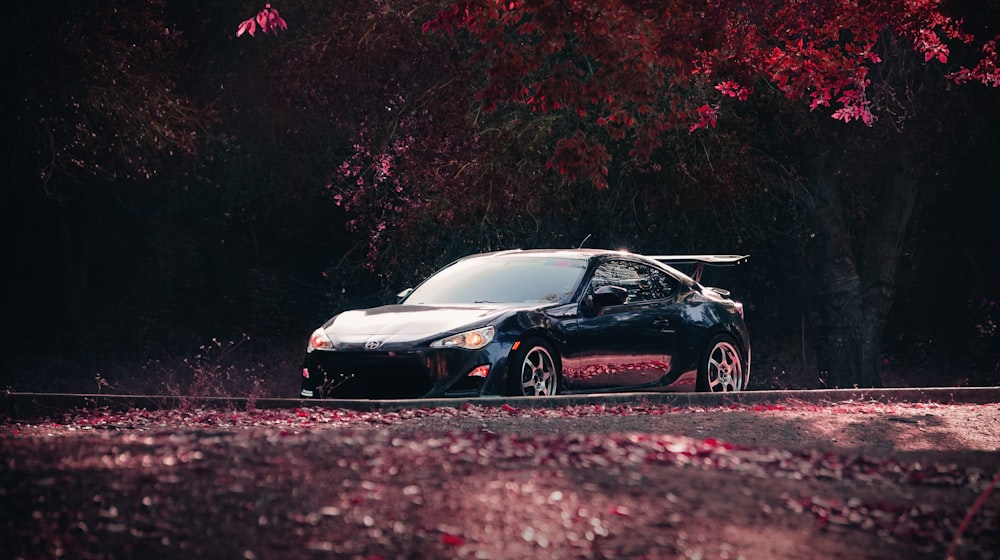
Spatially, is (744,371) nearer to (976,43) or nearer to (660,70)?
(660,70)

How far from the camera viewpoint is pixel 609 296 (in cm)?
1385

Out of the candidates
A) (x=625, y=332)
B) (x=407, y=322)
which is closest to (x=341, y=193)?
(x=625, y=332)

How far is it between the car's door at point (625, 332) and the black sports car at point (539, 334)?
13 mm

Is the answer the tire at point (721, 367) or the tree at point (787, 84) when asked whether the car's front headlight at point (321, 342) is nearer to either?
the tire at point (721, 367)

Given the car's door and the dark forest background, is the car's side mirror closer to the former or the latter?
the car's door

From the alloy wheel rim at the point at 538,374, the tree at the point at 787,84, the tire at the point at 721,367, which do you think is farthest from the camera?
the tree at the point at 787,84

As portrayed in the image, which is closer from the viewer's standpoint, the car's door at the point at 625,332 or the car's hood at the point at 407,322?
the car's hood at the point at 407,322

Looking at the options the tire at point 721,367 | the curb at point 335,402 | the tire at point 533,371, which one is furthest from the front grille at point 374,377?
the tire at point 721,367

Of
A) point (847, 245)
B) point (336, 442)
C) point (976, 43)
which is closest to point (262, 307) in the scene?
point (847, 245)

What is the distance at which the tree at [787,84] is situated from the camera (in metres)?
16.9

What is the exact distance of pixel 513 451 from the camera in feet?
A: 23.7

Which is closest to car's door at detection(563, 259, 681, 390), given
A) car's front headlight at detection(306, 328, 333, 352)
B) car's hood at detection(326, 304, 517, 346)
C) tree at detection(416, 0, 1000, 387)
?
car's hood at detection(326, 304, 517, 346)

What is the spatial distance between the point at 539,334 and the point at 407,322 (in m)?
1.23

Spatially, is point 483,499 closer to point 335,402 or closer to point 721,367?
point 335,402
